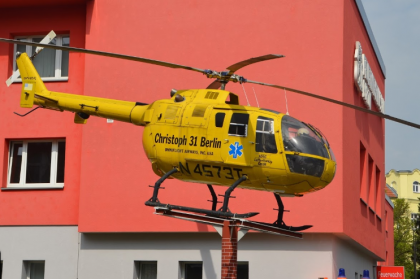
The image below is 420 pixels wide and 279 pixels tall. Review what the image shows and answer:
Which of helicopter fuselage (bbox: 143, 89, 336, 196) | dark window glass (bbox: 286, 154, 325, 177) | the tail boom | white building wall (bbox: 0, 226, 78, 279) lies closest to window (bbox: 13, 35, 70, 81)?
the tail boom

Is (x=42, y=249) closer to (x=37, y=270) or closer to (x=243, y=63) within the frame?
(x=37, y=270)

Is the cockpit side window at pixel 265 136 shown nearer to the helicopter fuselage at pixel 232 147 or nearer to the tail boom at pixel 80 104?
the helicopter fuselage at pixel 232 147

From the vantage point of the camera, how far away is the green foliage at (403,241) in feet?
250

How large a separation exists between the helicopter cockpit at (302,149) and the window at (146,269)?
8679 mm

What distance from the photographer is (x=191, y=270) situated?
2238 centimetres

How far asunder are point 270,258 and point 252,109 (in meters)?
7.01

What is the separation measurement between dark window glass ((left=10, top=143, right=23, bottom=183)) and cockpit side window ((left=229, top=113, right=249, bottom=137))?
1050 cm

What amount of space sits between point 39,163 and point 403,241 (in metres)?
63.0

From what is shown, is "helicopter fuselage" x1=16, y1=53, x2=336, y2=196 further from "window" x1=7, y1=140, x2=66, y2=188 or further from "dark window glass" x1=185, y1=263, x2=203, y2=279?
"window" x1=7, y1=140, x2=66, y2=188

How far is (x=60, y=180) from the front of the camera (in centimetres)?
2375

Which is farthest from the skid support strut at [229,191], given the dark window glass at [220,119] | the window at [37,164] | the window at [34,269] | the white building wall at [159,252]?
the window at [34,269]

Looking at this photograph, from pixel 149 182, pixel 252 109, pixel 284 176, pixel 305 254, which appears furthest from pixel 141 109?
pixel 305 254

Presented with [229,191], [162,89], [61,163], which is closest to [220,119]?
[229,191]

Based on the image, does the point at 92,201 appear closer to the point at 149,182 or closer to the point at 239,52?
the point at 149,182
